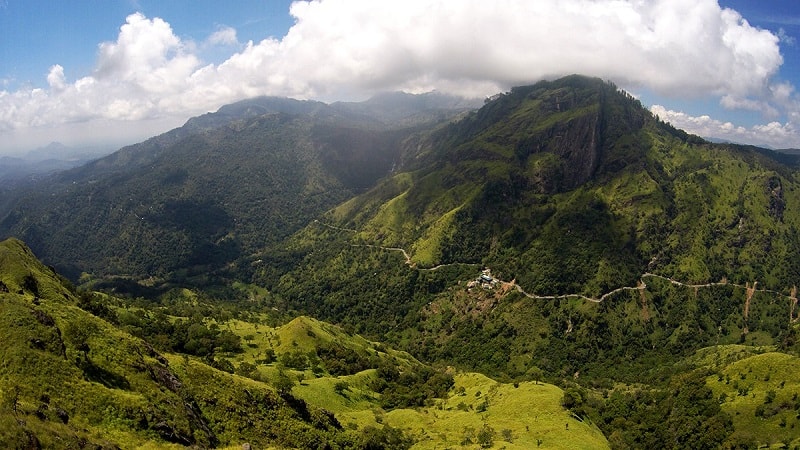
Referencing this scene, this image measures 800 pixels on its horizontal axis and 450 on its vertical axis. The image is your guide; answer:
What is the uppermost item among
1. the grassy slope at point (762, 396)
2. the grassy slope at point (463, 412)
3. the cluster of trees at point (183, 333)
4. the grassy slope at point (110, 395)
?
the grassy slope at point (110, 395)

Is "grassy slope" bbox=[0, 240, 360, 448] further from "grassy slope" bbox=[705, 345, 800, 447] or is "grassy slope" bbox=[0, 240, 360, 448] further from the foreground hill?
"grassy slope" bbox=[705, 345, 800, 447]

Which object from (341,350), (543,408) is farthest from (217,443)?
(341,350)

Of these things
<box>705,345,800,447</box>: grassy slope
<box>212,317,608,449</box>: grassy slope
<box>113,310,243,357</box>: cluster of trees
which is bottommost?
<box>705,345,800,447</box>: grassy slope

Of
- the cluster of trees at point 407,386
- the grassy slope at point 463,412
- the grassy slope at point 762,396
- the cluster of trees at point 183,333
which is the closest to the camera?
the grassy slope at point 463,412

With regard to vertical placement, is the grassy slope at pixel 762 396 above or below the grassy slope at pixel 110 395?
below

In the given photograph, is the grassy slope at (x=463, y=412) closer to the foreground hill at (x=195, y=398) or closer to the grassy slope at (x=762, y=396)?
the foreground hill at (x=195, y=398)

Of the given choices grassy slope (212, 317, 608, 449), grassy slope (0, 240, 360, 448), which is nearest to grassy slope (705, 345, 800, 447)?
grassy slope (212, 317, 608, 449)

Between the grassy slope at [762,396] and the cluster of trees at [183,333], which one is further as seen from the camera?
the cluster of trees at [183,333]

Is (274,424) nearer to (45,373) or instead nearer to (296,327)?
(45,373)

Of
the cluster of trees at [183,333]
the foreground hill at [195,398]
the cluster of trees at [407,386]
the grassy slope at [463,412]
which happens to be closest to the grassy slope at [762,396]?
the grassy slope at [463,412]

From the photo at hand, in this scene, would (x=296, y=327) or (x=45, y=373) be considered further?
(x=296, y=327)

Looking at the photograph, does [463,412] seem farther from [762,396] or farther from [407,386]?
[762,396]
